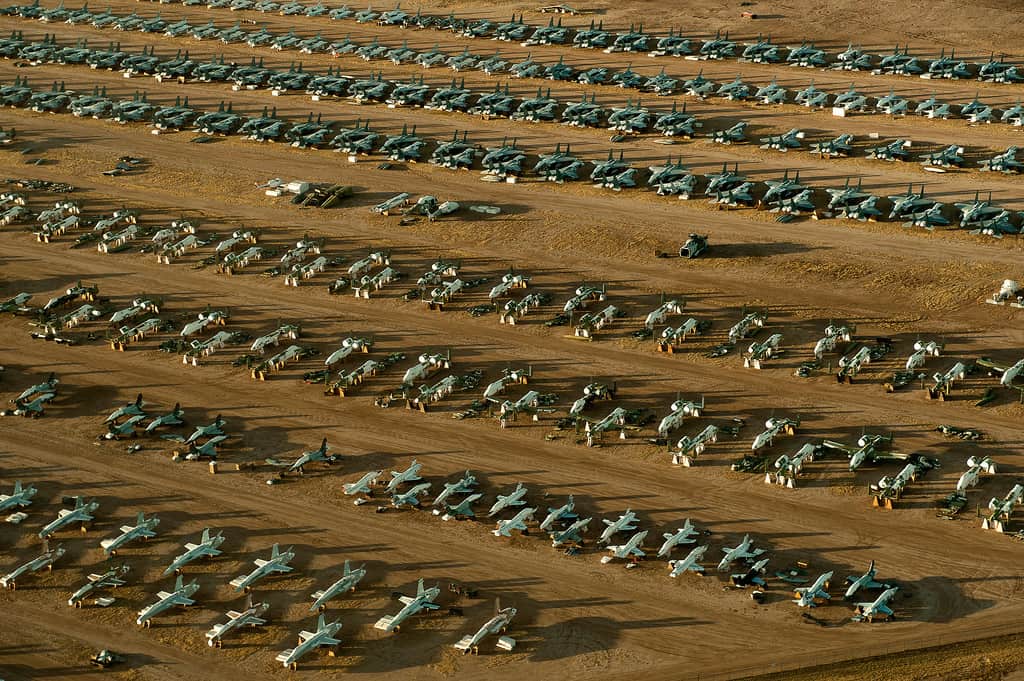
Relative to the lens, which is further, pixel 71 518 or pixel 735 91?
pixel 735 91

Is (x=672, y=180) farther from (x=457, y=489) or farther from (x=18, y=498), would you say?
(x=18, y=498)

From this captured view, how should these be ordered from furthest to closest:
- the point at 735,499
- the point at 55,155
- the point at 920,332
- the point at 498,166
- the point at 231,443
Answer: the point at 55,155 < the point at 498,166 < the point at 920,332 < the point at 231,443 < the point at 735,499

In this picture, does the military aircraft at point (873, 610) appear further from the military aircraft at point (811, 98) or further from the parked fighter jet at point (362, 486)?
the military aircraft at point (811, 98)

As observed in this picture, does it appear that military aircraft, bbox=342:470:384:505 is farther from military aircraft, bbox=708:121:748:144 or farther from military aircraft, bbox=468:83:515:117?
military aircraft, bbox=468:83:515:117

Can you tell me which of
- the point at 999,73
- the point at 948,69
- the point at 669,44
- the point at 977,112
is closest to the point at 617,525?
the point at 977,112

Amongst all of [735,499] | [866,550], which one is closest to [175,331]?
[735,499]

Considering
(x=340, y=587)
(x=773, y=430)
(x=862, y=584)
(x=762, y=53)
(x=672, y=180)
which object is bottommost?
(x=862, y=584)

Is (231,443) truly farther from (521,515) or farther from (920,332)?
(920,332)
